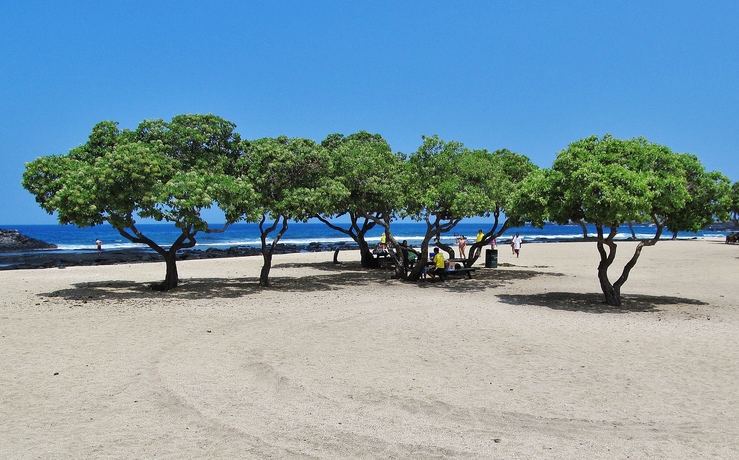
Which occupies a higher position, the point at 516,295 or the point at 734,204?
→ the point at 734,204

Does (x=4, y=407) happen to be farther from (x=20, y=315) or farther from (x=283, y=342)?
(x=20, y=315)

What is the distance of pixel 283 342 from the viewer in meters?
9.51

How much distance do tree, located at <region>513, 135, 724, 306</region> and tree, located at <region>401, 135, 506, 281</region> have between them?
3988 millimetres

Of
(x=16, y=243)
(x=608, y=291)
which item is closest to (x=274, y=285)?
(x=608, y=291)

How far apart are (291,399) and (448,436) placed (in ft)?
6.88

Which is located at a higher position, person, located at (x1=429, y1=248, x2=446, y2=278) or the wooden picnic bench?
person, located at (x1=429, y1=248, x2=446, y2=278)

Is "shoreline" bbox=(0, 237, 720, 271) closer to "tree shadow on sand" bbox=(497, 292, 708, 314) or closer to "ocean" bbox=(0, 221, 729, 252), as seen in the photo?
"ocean" bbox=(0, 221, 729, 252)

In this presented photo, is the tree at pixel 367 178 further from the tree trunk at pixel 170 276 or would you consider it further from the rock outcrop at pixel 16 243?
the rock outcrop at pixel 16 243

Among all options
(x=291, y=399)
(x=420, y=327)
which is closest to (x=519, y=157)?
(x=420, y=327)

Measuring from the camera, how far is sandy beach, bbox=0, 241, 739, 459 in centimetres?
526

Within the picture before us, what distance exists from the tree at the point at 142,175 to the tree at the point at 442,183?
6457 mm

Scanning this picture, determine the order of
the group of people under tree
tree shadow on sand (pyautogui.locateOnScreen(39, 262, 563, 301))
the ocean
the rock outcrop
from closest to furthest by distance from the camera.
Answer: the group of people under tree
tree shadow on sand (pyautogui.locateOnScreen(39, 262, 563, 301))
the rock outcrop
the ocean

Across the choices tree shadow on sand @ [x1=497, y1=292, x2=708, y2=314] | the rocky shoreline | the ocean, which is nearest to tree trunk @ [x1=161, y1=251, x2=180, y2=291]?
tree shadow on sand @ [x1=497, y1=292, x2=708, y2=314]

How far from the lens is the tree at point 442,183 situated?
17688 mm
